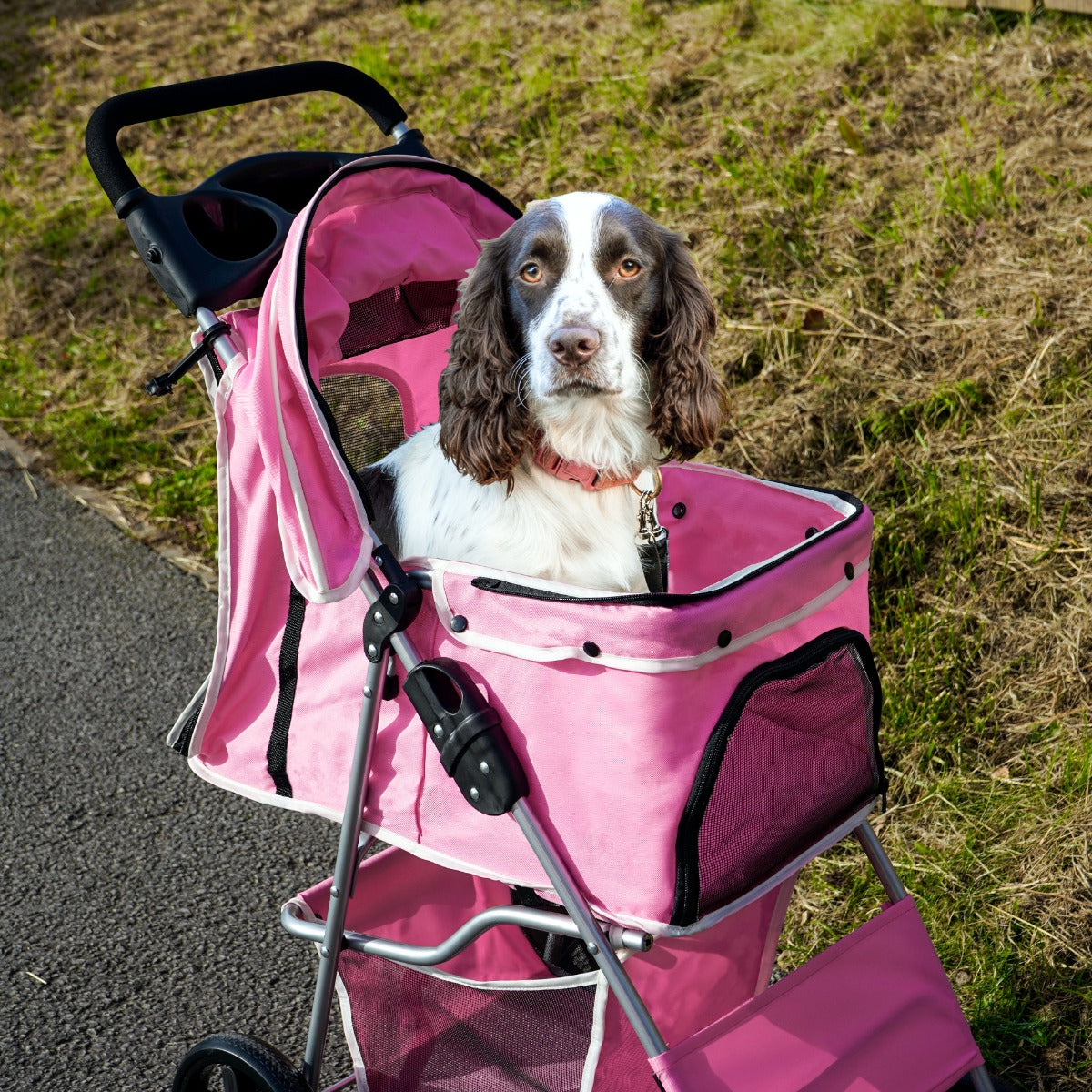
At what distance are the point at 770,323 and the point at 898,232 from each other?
0.60 metres

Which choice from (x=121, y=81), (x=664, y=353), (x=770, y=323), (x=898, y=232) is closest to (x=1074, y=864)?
(x=664, y=353)

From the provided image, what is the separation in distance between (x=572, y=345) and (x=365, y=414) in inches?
34.9

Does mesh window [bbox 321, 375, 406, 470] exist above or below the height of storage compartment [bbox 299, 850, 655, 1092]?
above

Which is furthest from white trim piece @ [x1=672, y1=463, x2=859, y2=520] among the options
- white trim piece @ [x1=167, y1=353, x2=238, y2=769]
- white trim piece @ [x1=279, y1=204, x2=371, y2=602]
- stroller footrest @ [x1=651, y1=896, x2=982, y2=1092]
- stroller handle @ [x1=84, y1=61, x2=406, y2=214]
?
stroller handle @ [x1=84, y1=61, x2=406, y2=214]

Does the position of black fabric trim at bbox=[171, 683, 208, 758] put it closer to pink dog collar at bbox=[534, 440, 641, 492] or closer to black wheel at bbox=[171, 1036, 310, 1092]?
black wheel at bbox=[171, 1036, 310, 1092]

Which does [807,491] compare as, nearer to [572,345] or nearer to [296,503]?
[572,345]

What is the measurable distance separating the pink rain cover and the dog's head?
0.17 metres

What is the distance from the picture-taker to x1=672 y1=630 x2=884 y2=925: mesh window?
1.82m

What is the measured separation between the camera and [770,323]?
4.48 m

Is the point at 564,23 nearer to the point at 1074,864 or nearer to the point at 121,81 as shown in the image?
the point at 121,81

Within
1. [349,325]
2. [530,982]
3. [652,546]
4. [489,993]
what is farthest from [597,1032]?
[349,325]

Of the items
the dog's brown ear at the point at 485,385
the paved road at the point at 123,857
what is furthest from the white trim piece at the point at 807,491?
the paved road at the point at 123,857

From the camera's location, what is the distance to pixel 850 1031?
203 centimetres

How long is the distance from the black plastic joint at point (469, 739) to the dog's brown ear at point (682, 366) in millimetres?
817
